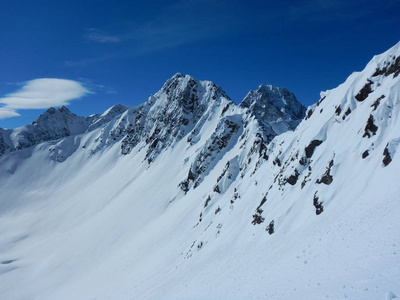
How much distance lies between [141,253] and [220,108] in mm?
54108

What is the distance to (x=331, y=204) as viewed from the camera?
24750mm

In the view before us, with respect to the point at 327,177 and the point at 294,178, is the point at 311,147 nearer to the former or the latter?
the point at 294,178

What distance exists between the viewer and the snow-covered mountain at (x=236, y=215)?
60.2 feet

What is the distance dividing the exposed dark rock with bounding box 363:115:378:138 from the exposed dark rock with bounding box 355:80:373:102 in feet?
18.2

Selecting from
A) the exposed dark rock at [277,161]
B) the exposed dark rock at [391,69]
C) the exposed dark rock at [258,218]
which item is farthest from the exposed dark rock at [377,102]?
the exposed dark rock at [258,218]

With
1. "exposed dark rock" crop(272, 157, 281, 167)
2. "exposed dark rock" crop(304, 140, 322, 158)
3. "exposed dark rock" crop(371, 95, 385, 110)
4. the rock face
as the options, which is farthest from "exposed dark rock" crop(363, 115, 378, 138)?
the rock face

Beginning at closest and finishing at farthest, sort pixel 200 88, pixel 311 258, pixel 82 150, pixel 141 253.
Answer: pixel 311 258, pixel 141 253, pixel 200 88, pixel 82 150

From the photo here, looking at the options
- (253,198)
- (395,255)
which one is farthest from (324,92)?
(395,255)

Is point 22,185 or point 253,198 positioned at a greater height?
point 22,185

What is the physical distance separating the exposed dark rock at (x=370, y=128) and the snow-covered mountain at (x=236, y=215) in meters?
0.09

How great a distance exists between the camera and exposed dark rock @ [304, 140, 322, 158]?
33.3 m

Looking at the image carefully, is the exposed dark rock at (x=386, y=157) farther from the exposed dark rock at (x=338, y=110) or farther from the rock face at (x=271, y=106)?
the rock face at (x=271, y=106)

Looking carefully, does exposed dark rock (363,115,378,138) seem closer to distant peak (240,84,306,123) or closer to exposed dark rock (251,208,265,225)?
exposed dark rock (251,208,265,225)

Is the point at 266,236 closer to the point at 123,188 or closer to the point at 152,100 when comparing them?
the point at 123,188
